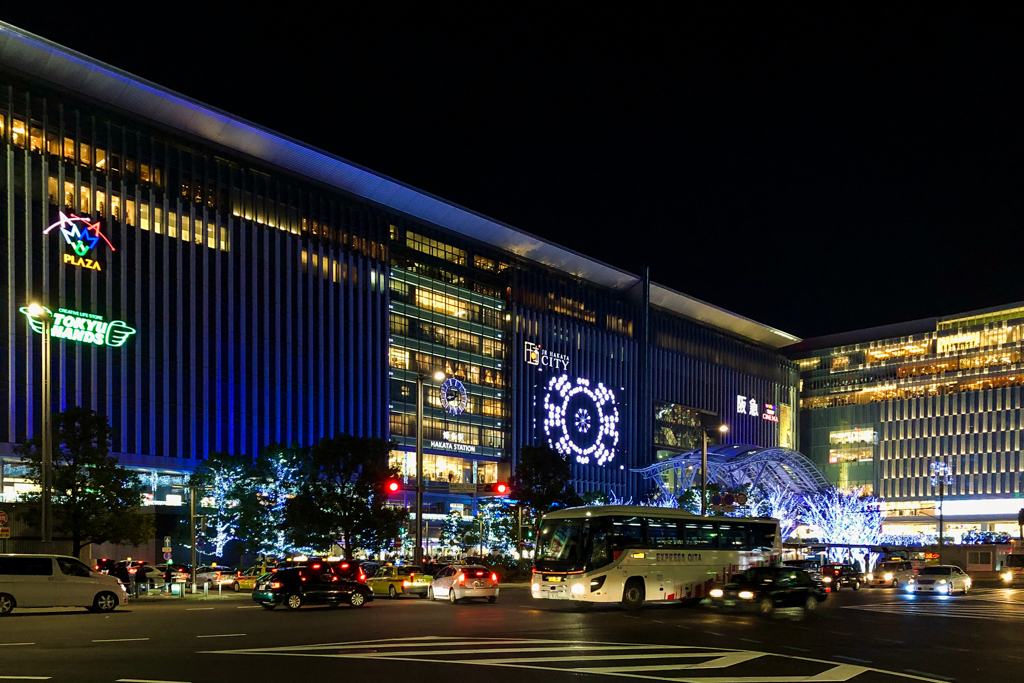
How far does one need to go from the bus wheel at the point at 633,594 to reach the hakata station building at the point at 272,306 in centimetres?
3497

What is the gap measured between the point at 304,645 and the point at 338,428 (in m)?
69.6

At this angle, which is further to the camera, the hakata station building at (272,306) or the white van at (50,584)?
the hakata station building at (272,306)

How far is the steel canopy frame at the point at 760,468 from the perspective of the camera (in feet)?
322

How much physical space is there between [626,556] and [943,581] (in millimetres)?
23887

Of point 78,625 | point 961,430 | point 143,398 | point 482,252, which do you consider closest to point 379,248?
point 482,252

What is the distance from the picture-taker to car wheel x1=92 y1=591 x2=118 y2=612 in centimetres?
3225

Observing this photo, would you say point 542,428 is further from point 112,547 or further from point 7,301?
point 7,301

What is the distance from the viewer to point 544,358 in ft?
374

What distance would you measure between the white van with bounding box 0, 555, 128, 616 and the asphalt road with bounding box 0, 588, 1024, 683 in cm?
64


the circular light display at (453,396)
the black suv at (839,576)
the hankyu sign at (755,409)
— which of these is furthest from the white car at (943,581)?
the hankyu sign at (755,409)

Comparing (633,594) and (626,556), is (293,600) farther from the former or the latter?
(633,594)

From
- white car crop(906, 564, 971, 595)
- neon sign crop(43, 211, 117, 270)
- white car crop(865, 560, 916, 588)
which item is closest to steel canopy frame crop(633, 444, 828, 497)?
white car crop(865, 560, 916, 588)

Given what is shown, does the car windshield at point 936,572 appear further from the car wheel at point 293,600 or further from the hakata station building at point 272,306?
the car wheel at point 293,600

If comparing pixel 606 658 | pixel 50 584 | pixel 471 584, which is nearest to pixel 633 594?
pixel 471 584
